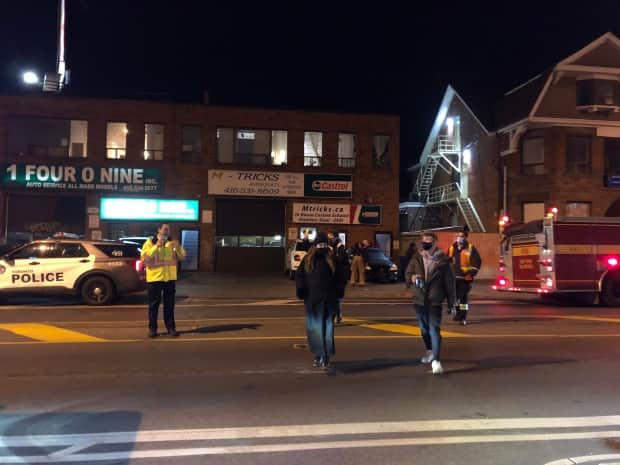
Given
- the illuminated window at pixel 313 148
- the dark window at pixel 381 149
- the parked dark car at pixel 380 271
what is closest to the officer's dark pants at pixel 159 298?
the parked dark car at pixel 380 271

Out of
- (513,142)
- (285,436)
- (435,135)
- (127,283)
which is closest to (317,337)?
(285,436)

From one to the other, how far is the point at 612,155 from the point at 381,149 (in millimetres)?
11184

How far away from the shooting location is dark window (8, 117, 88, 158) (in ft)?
81.6

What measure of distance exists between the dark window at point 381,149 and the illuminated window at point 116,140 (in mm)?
11721

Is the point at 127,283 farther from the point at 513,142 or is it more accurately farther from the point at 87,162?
the point at 513,142

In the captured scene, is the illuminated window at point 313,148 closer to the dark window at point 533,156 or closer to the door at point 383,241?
the door at point 383,241

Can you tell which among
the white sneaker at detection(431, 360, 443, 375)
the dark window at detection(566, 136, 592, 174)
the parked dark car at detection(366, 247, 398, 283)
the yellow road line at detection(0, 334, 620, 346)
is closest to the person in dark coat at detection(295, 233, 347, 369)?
the white sneaker at detection(431, 360, 443, 375)

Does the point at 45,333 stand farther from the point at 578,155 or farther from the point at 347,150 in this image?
the point at 578,155

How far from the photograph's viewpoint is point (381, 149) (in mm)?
27438

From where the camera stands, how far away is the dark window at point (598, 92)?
87.1 feet

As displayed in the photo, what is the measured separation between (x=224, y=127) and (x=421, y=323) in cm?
2062

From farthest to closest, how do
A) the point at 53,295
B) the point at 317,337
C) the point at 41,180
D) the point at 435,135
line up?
1. the point at 435,135
2. the point at 41,180
3. the point at 53,295
4. the point at 317,337

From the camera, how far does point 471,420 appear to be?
5.16 m

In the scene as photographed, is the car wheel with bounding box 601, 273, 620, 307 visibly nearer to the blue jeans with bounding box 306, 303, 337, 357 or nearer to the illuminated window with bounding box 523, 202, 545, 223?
the blue jeans with bounding box 306, 303, 337, 357
